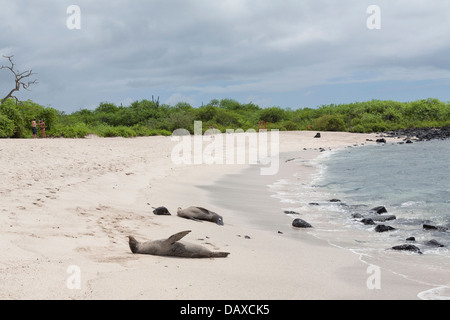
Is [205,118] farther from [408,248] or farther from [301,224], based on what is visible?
[408,248]

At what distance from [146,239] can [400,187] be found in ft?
38.7

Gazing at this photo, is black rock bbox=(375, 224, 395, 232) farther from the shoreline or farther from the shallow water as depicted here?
the shoreline

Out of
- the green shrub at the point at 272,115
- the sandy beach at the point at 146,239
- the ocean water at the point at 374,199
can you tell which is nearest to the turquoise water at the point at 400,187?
the ocean water at the point at 374,199

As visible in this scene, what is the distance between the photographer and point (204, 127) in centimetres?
4497

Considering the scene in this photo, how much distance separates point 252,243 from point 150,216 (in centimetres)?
239

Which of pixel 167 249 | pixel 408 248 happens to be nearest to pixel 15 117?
pixel 167 249

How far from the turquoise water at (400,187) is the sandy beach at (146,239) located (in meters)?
2.58

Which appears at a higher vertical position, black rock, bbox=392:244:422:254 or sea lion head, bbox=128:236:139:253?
sea lion head, bbox=128:236:139:253

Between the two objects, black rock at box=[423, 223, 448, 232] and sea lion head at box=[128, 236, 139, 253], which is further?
black rock at box=[423, 223, 448, 232]

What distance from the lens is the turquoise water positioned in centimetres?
1068

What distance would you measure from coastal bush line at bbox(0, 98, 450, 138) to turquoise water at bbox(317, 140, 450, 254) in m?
18.8

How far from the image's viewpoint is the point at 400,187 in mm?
16141

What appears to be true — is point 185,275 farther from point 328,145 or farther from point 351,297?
point 328,145

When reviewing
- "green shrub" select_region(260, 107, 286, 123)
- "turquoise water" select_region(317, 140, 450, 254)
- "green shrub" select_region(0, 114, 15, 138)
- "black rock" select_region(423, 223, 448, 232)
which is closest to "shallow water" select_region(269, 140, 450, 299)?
"turquoise water" select_region(317, 140, 450, 254)
